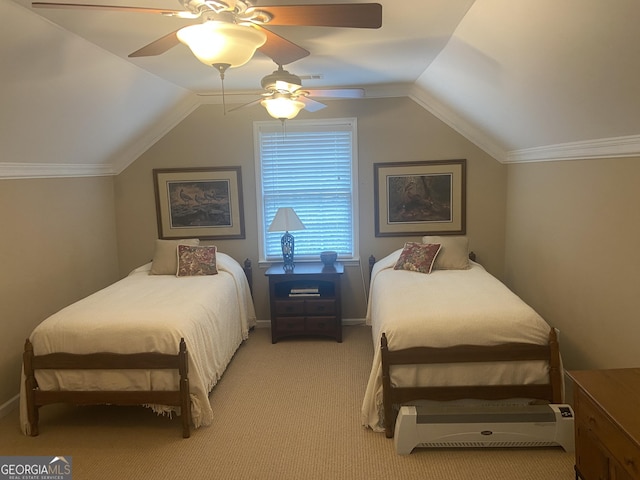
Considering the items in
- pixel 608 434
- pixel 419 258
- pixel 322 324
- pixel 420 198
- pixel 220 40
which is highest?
pixel 220 40

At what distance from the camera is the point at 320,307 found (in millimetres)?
4434

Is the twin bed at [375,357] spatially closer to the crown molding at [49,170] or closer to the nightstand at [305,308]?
the crown molding at [49,170]

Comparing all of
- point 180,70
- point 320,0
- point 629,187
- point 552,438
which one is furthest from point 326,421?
point 180,70

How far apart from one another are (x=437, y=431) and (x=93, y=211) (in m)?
3.56

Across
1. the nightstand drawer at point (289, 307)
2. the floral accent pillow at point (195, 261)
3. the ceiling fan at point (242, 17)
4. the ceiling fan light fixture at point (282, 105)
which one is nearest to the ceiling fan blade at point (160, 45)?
the ceiling fan at point (242, 17)

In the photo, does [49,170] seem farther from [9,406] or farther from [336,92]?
[336,92]

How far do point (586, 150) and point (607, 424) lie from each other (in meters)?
1.91

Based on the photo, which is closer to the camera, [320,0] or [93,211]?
[320,0]

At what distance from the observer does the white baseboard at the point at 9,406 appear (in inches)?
129

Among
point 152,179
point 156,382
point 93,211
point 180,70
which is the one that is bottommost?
point 156,382

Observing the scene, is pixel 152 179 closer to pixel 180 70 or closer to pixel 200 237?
pixel 200 237

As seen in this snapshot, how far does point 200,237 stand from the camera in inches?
192

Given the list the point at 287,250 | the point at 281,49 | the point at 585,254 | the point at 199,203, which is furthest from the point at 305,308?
the point at 281,49

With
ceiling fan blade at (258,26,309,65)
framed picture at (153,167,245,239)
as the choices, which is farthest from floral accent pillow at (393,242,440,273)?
ceiling fan blade at (258,26,309,65)
